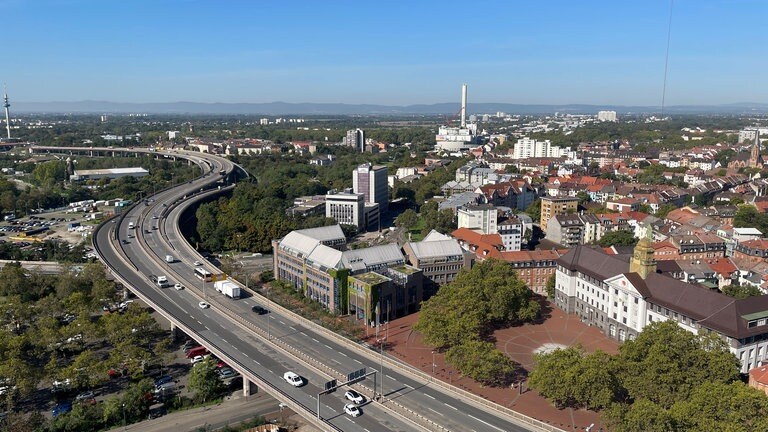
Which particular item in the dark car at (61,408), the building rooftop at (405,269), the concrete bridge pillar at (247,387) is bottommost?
the dark car at (61,408)

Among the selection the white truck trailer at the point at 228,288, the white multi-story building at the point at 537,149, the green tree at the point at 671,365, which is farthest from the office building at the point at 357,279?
the white multi-story building at the point at 537,149

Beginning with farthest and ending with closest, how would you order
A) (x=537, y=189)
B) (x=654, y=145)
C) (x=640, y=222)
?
(x=654, y=145)
(x=537, y=189)
(x=640, y=222)

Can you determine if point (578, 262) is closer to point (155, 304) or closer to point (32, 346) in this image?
point (155, 304)

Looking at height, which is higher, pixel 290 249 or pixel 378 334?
pixel 290 249

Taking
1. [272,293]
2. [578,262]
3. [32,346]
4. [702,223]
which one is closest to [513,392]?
[578,262]

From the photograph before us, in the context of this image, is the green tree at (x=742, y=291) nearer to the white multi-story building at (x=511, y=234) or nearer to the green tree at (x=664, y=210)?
the white multi-story building at (x=511, y=234)

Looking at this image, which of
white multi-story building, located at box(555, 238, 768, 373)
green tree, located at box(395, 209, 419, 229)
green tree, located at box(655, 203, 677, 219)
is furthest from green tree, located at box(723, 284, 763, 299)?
green tree, located at box(395, 209, 419, 229)

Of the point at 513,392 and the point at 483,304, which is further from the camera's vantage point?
the point at 483,304

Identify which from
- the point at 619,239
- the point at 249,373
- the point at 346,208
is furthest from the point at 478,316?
the point at 346,208
